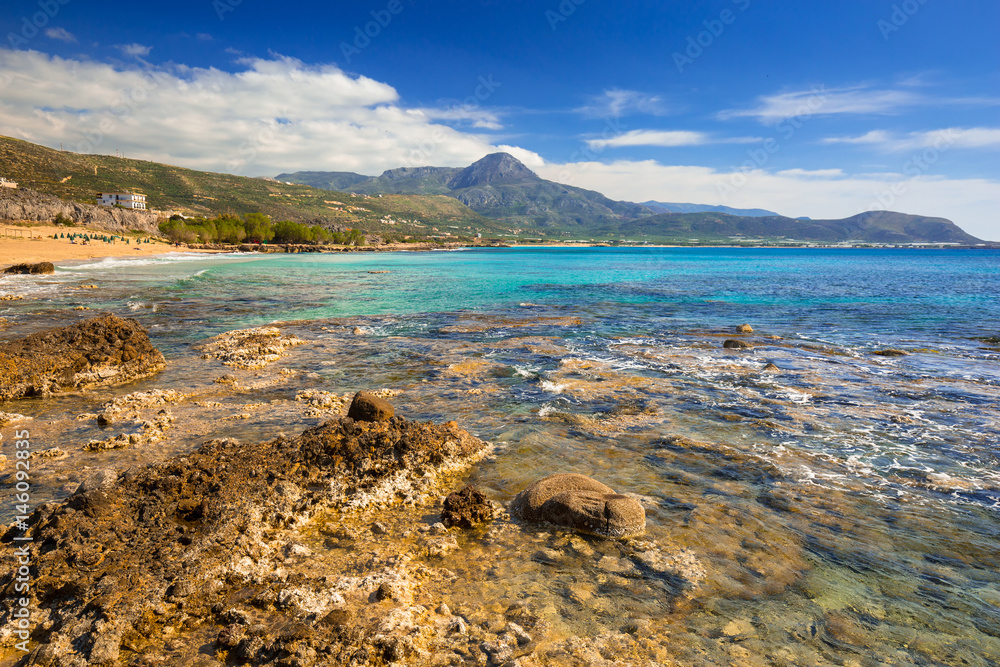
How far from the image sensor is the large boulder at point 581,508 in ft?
19.9

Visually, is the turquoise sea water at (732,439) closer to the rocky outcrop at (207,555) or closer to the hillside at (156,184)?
the rocky outcrop at (207,555)

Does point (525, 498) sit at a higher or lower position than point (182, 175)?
lower

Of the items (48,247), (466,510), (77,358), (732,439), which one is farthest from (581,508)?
(48,247)

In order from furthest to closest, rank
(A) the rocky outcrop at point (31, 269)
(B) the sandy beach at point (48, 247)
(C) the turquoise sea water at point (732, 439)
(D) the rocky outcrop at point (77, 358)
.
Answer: (B) the sandy beach at point (48, 247)
(A) the rocky outcrop at point (31, 269)
(D) the rocky outcrop at point (77, 358)
(C) the turquoise sea water at point (732, 439)

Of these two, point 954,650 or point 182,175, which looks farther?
point 182,175

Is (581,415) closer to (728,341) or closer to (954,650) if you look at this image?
(954,650)

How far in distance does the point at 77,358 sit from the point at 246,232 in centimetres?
11240

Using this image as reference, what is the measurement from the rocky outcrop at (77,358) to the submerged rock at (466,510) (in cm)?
1039

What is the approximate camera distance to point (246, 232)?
110 meters

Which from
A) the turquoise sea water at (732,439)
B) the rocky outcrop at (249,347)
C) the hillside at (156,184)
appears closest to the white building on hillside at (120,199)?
the hillside at (156,184)

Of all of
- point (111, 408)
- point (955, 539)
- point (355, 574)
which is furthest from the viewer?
point (111, 408)

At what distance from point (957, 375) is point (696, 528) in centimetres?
1407

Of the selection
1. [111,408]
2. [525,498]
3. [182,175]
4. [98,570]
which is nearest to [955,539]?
[525,498]

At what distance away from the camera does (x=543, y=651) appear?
4117 millimetres
